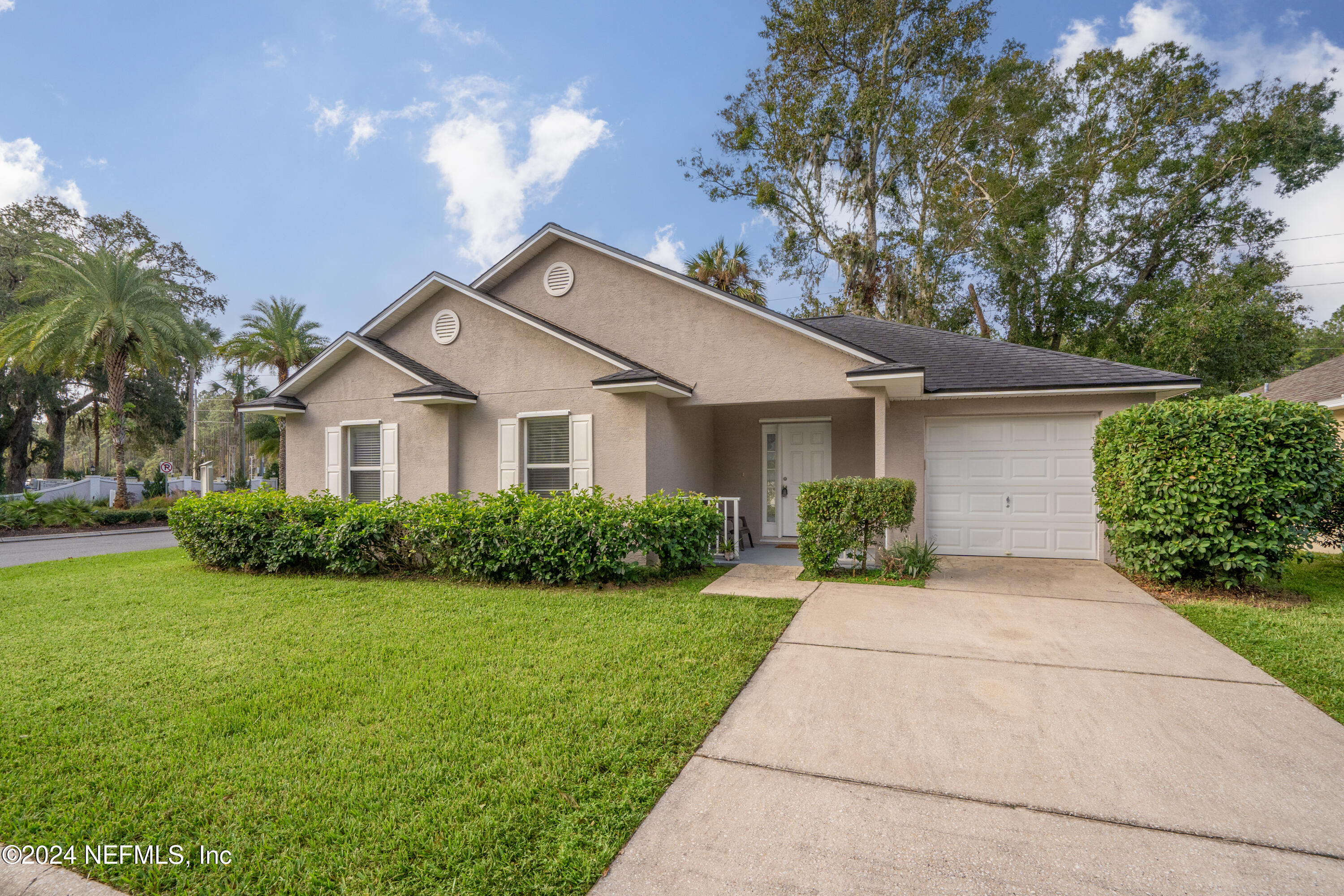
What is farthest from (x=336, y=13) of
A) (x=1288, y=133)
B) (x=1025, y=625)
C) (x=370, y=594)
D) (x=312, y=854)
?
(x=1288, y=133)

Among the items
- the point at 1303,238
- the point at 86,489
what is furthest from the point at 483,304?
the point at 1303,238

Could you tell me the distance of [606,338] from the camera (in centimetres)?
1020

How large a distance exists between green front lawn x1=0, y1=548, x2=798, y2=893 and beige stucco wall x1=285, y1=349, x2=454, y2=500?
3575 millimetres

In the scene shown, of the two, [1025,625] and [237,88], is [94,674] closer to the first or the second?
[1025,625]

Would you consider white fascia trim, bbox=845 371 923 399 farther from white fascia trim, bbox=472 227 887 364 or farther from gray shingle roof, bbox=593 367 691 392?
gray shingle roof, bbox=593 367 691 392

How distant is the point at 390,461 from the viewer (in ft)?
32.4

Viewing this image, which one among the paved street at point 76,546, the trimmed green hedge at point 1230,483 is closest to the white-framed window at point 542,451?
the trimmed green hedge at point 1230,483

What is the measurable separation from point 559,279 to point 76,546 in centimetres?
1296

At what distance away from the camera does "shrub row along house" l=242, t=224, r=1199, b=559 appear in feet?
28.7

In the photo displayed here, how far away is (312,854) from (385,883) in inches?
16.3

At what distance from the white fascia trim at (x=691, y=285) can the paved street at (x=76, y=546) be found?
8595 millimetres

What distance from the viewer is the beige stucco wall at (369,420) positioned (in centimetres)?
966

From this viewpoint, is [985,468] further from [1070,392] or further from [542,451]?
[542,451]

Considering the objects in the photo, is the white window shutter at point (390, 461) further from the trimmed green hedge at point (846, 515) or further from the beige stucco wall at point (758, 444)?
the trimmed green hedge at point (846, 515)
